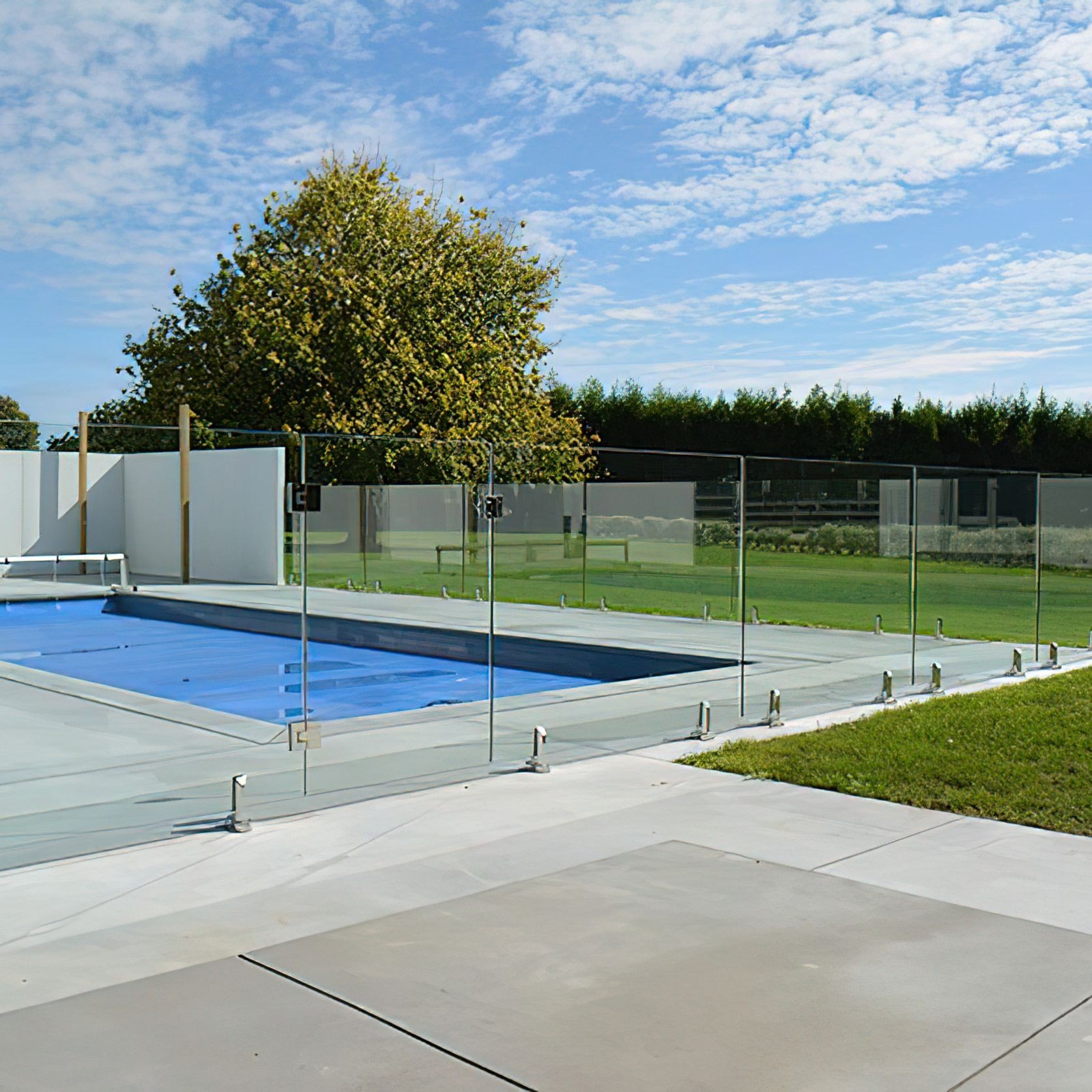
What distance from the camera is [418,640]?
6.98m

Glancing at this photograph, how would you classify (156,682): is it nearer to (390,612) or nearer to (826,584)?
(390,612)

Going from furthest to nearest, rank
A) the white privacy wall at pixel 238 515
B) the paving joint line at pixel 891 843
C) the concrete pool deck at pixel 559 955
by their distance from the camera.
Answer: the white privacy wall at pixel 238 515 < the paving joint line at pixel 891 843 < the concrete pool deck at pixel 559 955

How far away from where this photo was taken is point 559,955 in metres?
3.74

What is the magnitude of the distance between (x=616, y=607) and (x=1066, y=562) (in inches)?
271

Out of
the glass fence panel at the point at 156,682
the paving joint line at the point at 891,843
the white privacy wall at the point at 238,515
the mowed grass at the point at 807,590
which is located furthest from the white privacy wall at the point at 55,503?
the paving joint line at the point at 891,843

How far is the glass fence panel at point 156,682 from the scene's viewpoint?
5.35m

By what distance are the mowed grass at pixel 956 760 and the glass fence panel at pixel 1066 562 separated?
11.4ft

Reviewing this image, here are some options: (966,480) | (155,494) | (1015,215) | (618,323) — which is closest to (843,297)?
(618,323)

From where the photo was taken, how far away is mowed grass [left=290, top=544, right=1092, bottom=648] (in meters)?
8.89

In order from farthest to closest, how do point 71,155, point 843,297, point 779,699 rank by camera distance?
point 843,297 < point 71,155 < point 779,699

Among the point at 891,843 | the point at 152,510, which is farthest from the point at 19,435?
the point at 891,843

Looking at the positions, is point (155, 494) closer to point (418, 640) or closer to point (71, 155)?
point (71, 155)

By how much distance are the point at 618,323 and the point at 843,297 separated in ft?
20.8

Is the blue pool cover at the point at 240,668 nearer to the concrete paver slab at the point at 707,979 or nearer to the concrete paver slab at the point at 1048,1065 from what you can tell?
the concrete paver slab at the point at 707,979
